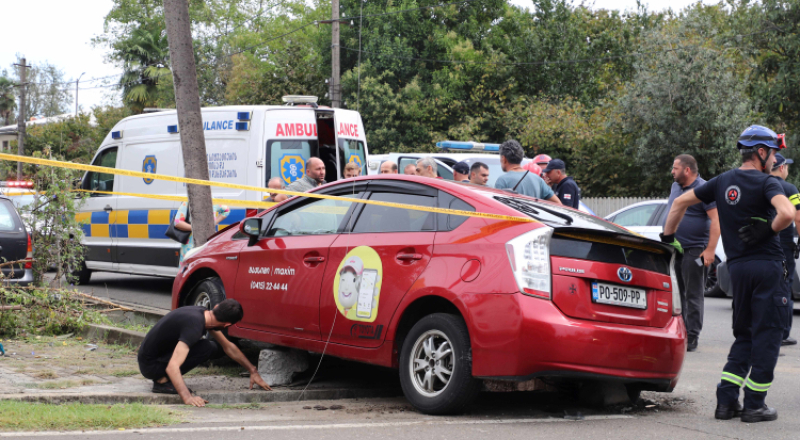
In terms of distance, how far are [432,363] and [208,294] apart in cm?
247

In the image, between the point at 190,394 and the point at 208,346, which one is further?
the point at 208,346

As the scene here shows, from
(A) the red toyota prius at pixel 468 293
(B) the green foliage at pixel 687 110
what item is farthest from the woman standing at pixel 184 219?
(B) the green foliage at pixel 687 110

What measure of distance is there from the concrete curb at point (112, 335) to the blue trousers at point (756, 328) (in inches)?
195

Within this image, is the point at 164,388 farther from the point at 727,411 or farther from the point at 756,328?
the point at 756,328

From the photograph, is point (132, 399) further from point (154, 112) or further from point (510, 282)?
point (154, 112)

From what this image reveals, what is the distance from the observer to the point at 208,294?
21.9 feet

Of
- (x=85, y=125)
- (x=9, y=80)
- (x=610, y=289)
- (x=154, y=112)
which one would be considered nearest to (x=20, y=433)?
(x=610, y=289)

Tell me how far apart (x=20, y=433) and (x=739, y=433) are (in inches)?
161

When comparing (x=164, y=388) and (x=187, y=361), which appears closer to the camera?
(x=164, y=388)

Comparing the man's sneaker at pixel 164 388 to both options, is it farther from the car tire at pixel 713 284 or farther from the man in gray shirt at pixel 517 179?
the car tire at pixel 713 284

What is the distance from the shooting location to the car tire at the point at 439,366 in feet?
15.8

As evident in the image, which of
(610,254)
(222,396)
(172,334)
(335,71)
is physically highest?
(335,71)

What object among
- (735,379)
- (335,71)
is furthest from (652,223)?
(335,71)

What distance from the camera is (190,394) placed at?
17.7 feet
